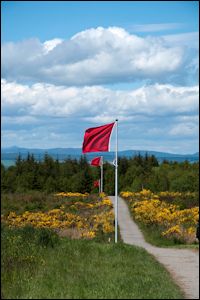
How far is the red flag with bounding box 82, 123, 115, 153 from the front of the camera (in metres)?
17.6

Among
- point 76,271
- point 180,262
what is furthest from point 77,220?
point 76,271

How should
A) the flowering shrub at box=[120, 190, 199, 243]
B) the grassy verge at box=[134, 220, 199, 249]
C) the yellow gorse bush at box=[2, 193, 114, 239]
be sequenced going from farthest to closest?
the yellow gorse bush at box=[2, 193, 114, 239] → the flowering shrub at box=[120, 190, 199, 243] → the grassy verge at box=[134, 220, 199, 249]

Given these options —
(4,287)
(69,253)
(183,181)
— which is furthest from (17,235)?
(183,181)

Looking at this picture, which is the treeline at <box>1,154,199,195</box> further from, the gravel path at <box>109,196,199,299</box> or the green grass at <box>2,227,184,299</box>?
the green grass at <box>2,227,184,299</box>

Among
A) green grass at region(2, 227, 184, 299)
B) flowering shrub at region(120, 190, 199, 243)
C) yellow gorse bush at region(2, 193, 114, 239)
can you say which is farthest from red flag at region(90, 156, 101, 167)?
green grass at region(2, 227, 184, 299)

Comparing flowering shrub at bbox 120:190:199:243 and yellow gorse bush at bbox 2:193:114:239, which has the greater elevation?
flowering shrub at bbox 120:190:199:243

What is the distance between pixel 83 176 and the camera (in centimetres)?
5419

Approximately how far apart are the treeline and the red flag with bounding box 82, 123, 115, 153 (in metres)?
31.5

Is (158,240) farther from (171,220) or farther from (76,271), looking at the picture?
(76,271)

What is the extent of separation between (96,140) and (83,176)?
120ft

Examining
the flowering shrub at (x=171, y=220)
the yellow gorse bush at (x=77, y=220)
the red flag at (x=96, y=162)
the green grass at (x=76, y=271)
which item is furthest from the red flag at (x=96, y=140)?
the red flag at (x=96, y=162)

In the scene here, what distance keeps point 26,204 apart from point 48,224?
12.7 meters

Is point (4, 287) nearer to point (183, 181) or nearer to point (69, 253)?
point (69, 253)

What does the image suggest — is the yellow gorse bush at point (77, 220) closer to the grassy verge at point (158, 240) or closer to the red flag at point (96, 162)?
the grassy verge at point (158, 240)
